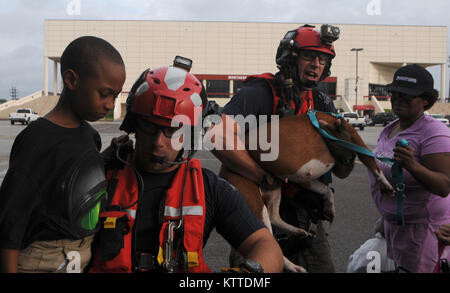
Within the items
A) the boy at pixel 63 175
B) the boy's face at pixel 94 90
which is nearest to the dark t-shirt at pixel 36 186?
the boy at pixel 63 175

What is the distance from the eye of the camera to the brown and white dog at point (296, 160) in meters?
2.38

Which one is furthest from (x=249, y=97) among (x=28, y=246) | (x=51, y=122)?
(x=28, y=246)

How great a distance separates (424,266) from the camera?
2705 mm

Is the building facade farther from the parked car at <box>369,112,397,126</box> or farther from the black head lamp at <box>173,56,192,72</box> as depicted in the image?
the black head lamp at <box>173,56,192,72</box>

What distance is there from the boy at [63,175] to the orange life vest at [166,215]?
0.08 meters

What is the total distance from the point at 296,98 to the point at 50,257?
1.76 meters

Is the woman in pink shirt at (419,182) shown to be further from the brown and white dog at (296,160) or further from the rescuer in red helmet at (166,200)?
the rescuer in red helmet at (166,200)

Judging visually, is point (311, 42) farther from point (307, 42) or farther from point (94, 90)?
point (94, 90)

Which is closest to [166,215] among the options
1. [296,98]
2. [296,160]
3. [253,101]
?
[296,160]

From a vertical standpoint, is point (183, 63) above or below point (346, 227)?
above

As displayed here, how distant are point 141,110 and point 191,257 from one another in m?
0.65

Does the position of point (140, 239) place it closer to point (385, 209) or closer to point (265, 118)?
point (265, 118)

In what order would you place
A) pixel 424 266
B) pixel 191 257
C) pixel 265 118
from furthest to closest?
pixel 424 266 → pixel 265 118 → pixel 191 257

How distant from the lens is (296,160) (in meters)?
2.38
